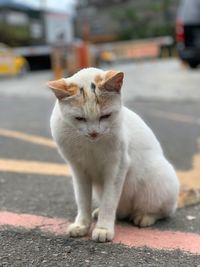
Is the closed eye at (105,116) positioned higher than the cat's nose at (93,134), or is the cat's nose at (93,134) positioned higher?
the closed eye at (105,116)

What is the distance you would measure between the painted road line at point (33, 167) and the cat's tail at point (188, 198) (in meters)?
1.20

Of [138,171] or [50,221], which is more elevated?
[138,171]

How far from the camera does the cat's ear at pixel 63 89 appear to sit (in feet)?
8.46

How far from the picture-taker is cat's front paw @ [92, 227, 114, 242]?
2869mm

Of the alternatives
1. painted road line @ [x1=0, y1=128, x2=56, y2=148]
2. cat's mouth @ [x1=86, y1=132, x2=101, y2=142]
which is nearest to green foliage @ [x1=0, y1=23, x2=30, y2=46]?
painted road line @ [x1=0, y1=128, x2=56, y2=148]

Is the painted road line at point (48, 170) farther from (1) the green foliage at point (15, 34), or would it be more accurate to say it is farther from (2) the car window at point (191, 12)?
(1) the green foliage at point (15, 34)

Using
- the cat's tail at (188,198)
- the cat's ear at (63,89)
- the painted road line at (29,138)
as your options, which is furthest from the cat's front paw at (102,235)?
the painted road line at (29,138)

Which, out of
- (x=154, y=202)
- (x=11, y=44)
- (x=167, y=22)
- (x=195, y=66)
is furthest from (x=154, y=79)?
(x=167, y=22)

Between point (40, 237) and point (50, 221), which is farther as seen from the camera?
point (50, 221)

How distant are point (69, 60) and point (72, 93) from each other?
12.3 meters

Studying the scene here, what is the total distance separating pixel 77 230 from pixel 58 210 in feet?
1.96

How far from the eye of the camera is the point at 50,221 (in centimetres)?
321

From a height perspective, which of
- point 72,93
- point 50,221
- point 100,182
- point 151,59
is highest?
point 72,93

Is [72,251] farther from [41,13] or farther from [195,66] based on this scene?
[41,13]
